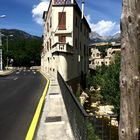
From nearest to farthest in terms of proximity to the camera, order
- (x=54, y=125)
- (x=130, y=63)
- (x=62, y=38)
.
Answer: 1. (x=130, y=63)
2. (x=54, y=125)
3. (x=62, y=38)

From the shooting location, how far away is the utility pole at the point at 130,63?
373 centimetres

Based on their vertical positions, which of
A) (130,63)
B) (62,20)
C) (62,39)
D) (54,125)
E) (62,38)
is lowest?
(54,125)

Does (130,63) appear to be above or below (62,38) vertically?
below

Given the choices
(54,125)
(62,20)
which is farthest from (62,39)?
(54,125)

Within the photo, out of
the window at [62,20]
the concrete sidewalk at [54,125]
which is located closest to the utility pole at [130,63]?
the concrete sidewalk at [54,125]

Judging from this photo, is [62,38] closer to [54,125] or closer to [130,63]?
[54,125]

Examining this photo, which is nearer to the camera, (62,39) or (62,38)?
(62,39)

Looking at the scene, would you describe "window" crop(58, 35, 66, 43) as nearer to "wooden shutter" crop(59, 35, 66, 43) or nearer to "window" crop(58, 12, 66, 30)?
"wooden shutter" crop(59, 35, 66, 43)

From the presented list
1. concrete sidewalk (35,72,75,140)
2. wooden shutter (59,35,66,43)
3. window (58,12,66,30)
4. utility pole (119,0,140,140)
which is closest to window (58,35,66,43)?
wooden shutter (59,35,66,43)

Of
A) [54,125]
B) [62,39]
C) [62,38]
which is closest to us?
[54,125]

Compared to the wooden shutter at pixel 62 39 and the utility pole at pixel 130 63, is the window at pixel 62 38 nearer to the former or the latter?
the wooden shutter at pixel 62 39

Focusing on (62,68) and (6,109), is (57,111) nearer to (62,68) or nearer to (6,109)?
(6,109)

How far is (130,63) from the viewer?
3748mm

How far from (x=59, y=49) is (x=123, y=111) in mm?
34615
